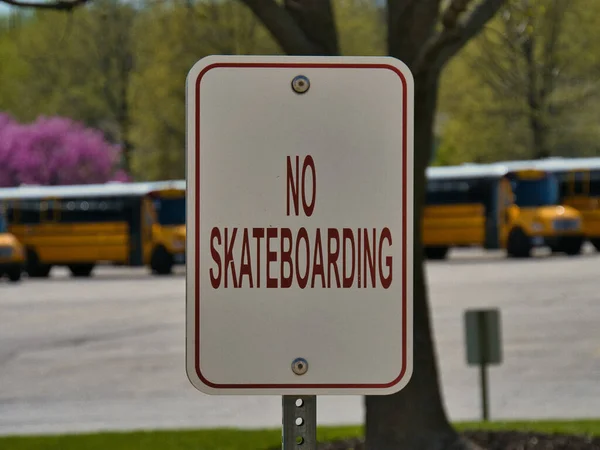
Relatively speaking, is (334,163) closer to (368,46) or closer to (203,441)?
(203,441)

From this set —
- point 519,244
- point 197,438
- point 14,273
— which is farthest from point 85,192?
point 197,438

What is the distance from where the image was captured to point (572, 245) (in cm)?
3994

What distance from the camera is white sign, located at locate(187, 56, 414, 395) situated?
2.32 m

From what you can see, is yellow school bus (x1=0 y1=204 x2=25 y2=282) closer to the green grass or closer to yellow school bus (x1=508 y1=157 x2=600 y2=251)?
yellow school bus (x1=508 y1=157 x2=600 y2=251)

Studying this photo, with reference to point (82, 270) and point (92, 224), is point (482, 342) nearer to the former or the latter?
point (92, 224)

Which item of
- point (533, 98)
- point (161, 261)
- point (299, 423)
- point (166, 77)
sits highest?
point (166, 77)

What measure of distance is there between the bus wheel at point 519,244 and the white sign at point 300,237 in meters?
37.5

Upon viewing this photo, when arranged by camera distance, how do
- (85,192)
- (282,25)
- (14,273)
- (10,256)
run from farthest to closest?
(85,192) → (14,273) → (10,256) → (282,25)

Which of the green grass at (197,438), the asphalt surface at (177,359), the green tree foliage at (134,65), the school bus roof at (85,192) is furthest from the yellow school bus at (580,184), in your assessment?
the green grass at (197,438)

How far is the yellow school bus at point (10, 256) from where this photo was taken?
36312mm

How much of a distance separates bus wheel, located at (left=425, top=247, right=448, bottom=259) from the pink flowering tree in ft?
103

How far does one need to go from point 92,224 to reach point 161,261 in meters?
3.30

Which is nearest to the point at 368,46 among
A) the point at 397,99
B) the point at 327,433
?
the point at 327,433

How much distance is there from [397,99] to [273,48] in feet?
167
